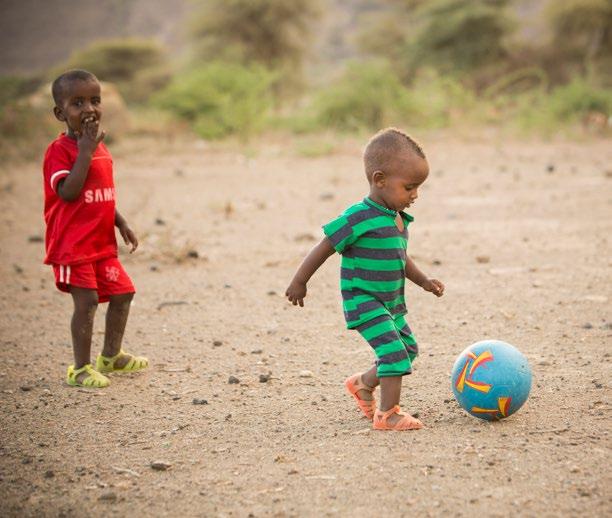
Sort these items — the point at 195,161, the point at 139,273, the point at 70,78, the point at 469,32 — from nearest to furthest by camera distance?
the point at 70,78 → the point at 139,273 → the point at 195,161 → the point at 469,32

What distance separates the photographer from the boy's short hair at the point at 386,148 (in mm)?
3586

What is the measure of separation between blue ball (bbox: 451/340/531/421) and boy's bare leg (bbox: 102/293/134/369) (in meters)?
2.03

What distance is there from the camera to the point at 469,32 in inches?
1019

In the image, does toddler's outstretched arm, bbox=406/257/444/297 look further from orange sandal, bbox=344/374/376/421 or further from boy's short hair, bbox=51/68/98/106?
boy's short hair, bbox=51/68/98/106

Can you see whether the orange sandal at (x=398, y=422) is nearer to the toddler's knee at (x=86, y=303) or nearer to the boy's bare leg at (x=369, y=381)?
the boy's bare leg at (x=369, y=381)

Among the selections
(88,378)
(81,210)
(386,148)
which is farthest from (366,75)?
(386,148)

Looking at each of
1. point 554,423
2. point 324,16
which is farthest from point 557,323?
point 324,16

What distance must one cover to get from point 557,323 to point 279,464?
2.61 meters

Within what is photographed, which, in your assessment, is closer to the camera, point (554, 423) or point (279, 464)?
point (279, 464)

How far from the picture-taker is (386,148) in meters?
3.59

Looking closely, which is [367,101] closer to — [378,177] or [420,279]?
[420,279]

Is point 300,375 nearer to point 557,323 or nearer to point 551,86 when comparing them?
point 557,323

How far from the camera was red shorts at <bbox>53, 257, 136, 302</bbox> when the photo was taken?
4.40 metres

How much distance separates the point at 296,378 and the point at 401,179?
4.93 feet
